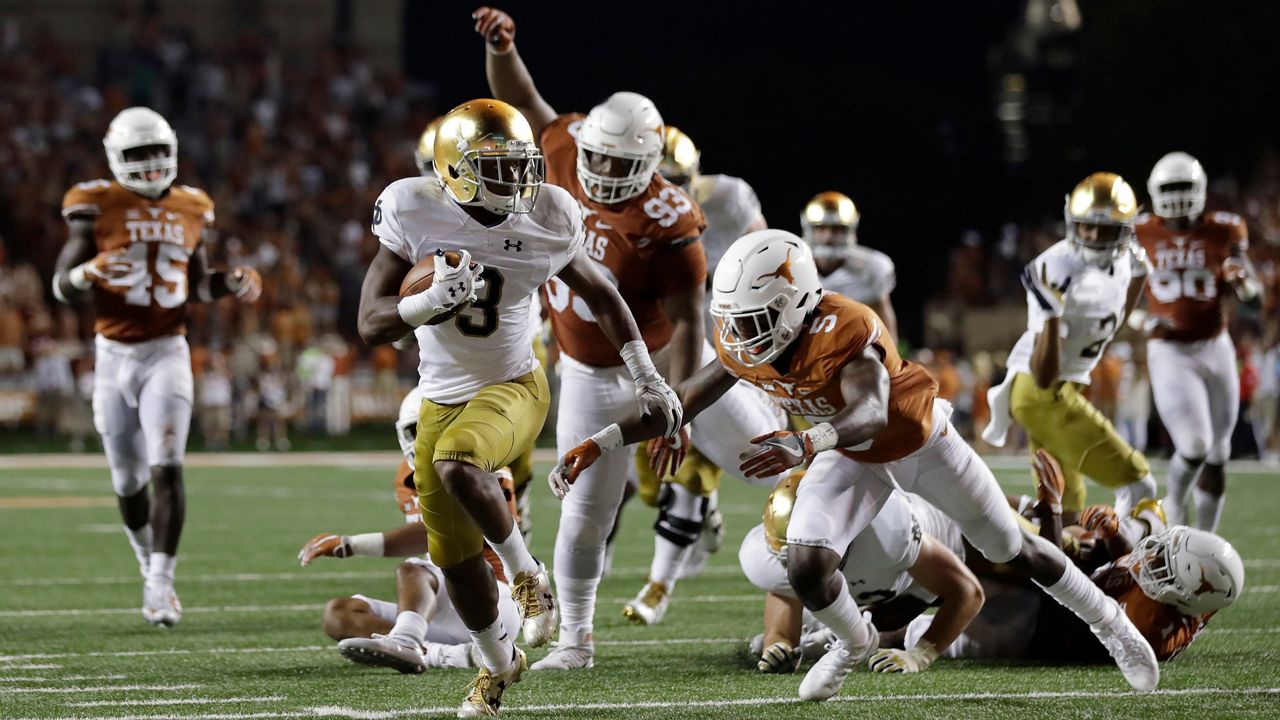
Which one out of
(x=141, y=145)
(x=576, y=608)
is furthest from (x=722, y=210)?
(x=141, y=145)

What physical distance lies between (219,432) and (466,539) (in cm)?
1614

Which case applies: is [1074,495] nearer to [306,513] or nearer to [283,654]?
[283,654]

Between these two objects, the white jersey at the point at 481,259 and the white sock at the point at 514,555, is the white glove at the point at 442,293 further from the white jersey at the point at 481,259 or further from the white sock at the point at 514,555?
the white sock at the point at 514,555

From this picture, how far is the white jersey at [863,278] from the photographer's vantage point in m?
8.20

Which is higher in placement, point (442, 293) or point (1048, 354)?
point (442, 293)

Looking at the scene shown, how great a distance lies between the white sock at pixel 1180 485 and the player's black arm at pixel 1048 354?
1361 millimetres

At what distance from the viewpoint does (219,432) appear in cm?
1994

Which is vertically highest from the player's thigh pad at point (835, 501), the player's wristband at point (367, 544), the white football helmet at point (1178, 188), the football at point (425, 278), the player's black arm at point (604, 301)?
the white football helmet at point (1178, 188)

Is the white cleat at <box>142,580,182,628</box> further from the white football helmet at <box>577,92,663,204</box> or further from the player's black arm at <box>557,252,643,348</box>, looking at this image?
the player's black arm at <box>557,252,643,348</box>

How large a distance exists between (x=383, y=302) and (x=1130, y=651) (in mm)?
2290

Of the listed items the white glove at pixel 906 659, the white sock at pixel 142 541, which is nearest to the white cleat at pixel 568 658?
the white glove at pixel 906 659

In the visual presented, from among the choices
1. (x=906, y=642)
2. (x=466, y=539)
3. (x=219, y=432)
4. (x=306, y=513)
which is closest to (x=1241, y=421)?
(x=306, y=513)

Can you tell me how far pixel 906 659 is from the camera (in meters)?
5.15

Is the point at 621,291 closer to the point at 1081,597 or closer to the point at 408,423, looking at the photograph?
the point at 408,423
